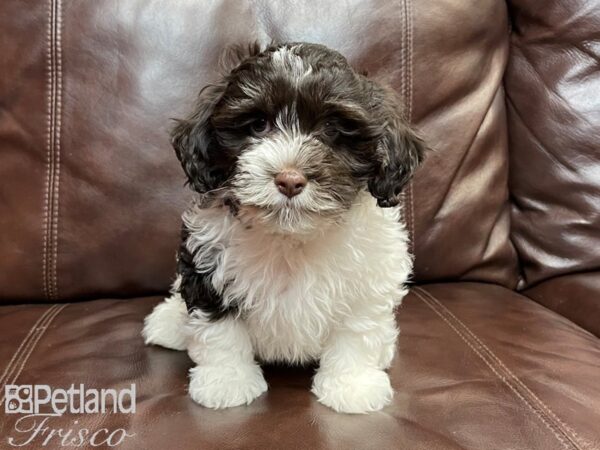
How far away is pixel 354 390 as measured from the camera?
5.08ft

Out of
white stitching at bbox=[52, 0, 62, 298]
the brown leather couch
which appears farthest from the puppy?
white stitching at bbox=[52, 0, 62, 298]

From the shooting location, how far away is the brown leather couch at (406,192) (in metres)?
1.74

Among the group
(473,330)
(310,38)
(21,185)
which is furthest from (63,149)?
(473,330)

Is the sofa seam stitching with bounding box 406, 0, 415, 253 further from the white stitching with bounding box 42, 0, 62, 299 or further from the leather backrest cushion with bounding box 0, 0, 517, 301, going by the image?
the white stitching with bounding box 42, 0, 62, 299

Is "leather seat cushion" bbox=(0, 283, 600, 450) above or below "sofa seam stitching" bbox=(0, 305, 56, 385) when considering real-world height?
above

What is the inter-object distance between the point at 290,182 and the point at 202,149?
28 centimetres

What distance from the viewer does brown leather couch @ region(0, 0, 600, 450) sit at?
174 cm

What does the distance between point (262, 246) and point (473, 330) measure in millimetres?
678

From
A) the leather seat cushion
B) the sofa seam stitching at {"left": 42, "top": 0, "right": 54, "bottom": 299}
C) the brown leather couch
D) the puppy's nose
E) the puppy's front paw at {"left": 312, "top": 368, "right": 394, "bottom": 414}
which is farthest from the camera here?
the sofa seam stitching at {"left": 42, "top": 0, "right": 54, "bottom": 299}

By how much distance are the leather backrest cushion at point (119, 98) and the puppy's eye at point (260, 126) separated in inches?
26.7

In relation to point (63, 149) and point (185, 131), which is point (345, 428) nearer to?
point (185, 131)

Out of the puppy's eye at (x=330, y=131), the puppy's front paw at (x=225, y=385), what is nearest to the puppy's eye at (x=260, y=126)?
the puppy's eye at (x=330, y=131)

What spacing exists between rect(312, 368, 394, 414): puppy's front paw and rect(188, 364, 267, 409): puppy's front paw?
14 cm

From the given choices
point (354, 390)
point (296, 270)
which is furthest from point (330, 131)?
point (354, 390)
